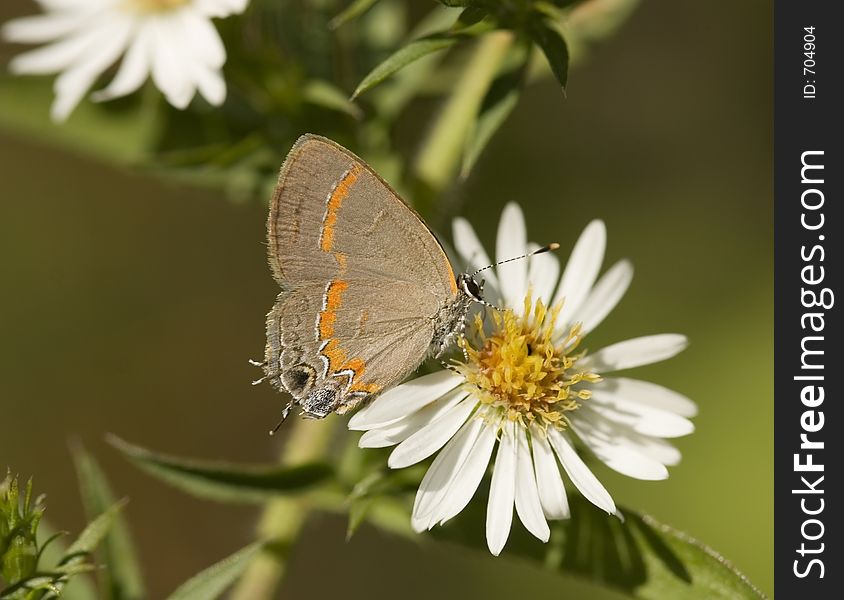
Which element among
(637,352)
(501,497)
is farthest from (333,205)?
(637,352)

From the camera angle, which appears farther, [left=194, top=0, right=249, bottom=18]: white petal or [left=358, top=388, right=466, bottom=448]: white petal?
[left=194, top=0, right=249, bottom=18]: white petal

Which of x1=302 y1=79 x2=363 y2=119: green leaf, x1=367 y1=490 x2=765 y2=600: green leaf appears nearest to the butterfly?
x1=302 y1=79 x2=363 y2=119: green leaf

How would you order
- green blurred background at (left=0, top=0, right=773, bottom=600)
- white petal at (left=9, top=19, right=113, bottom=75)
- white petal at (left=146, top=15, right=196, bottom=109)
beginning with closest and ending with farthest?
white petal at (left=146, top=15, right=196, bottom=109) → white petal at (left=9, top=19, right=113, bottom=75) → green blurred background at (left=0, top=0, right=773, bottom=600)

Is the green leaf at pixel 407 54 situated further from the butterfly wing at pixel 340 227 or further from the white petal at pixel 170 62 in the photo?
the white petal at pixel 170 62

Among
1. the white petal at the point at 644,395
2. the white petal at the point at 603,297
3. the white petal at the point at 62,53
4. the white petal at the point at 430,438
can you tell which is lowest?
the white petal at the point at 430,438

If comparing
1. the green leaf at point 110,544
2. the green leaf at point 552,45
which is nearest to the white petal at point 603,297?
the green leaf at point 552,45

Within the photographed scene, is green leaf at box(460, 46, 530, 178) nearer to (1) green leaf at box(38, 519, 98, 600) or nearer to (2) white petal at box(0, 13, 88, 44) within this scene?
(1) green leaf at box(38, 519, 98, 600)
